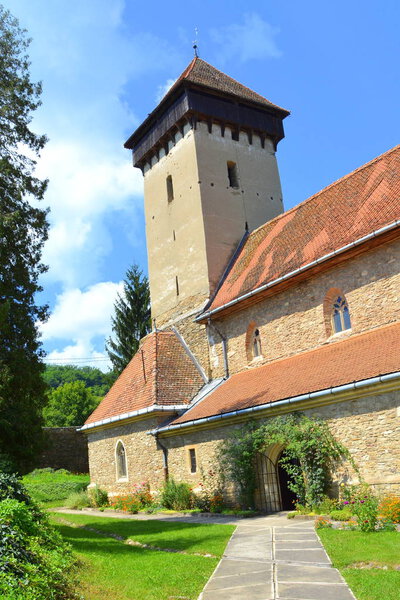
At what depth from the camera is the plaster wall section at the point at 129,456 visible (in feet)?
57.8

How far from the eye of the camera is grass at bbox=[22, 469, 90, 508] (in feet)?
75.2

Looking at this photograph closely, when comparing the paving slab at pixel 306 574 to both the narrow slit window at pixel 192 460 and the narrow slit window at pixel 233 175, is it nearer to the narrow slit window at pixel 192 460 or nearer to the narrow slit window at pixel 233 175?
the narrow slit window at pixel 192 460

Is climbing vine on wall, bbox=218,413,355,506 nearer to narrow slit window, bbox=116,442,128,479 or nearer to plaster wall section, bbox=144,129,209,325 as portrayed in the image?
narrow slit window, bbox=116,442,128,479

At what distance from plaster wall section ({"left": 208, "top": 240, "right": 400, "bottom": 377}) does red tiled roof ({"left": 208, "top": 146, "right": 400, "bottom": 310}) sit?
705 mm

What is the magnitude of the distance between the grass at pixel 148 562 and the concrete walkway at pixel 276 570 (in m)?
0.25

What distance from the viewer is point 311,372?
1347cm

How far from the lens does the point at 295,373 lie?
14.2m

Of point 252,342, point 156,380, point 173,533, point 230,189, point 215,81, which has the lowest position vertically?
point 173,533

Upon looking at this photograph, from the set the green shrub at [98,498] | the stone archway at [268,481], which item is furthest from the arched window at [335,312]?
the green shrub at [98,498]

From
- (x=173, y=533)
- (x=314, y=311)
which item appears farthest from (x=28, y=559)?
(x=314, y=311)

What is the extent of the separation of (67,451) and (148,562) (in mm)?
26075

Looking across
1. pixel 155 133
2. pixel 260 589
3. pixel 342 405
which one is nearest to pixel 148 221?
pixel 155 133

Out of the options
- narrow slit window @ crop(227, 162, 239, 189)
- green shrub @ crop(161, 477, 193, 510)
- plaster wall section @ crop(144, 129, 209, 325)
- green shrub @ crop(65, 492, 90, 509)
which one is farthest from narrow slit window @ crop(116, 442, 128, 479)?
narrow slit window @ crop(227, 162, 239, 189)

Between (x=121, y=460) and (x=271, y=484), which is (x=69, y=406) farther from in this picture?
(x=271, y=484)
